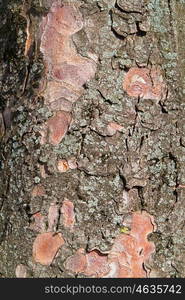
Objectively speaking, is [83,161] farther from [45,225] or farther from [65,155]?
[45,225]

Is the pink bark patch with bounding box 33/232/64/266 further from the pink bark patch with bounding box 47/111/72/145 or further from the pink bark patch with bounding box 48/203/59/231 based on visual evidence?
the pink bark patch with bounding box 47/111/72/145

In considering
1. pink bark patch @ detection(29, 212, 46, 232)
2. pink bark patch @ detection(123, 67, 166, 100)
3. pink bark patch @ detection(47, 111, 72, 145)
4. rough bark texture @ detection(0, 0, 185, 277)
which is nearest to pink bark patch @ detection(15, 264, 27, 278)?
rough bark texture @ detection(0, 0, 185, 277)

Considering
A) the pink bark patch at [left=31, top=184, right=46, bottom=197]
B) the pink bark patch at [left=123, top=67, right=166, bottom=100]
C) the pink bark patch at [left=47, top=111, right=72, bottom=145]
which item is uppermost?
the pink bark patch at [left=123, top=67, right=166, bottom=100]

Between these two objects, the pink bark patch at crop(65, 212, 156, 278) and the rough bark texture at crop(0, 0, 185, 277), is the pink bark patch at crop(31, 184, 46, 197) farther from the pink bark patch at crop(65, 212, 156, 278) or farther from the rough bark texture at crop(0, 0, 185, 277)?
the pink bark patch at crop(65, 212, 156, 278)

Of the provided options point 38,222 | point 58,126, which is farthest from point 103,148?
point 38,222

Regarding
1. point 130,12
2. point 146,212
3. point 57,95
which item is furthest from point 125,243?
point 130,12

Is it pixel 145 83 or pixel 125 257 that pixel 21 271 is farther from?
pixel 145 83

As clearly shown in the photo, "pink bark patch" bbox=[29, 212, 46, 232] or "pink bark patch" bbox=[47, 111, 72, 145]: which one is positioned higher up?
"pink bark patch" bbox=[47, 111, 72, 145]
